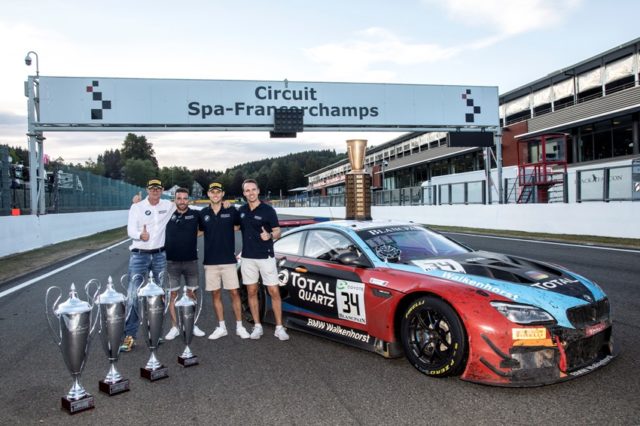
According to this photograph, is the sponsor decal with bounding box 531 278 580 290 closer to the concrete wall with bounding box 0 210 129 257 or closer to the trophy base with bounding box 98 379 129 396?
the trophy base with bounding box 98 379 129 396

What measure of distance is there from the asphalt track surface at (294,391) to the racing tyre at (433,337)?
0.13 m

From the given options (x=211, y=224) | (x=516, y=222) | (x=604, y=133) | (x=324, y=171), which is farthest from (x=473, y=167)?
(x=324, y=171)

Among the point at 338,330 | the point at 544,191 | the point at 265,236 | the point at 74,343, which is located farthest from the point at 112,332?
the point at 544,191

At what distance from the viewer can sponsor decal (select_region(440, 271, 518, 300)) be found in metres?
3.84

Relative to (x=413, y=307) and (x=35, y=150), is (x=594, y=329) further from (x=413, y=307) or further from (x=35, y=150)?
(x=35, y=150)

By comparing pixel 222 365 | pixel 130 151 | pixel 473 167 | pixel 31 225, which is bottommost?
pixel 222 365

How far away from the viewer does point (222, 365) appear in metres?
4.57

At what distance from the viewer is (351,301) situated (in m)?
4.81

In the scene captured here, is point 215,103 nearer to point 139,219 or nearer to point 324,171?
point 139,219

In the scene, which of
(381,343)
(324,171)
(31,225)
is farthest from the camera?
(324,171)

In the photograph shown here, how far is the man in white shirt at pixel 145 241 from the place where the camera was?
535 centimetres

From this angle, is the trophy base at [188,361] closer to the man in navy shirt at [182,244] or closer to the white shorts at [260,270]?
the man in navy shirt at [182,244]

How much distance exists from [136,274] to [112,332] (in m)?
1.57

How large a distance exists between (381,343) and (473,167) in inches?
1488
